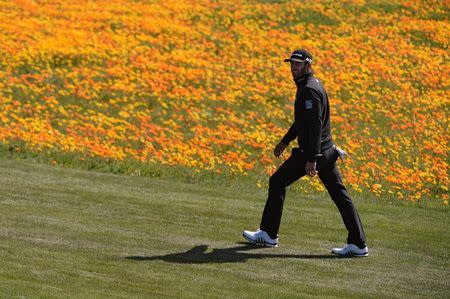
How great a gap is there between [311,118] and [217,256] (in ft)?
5.63

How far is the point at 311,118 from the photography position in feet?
34.6

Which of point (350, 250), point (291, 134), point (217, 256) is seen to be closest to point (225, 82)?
point (291, 134)

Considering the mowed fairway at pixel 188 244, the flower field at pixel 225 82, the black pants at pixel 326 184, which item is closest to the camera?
the mowed fairway at pixel 188 244

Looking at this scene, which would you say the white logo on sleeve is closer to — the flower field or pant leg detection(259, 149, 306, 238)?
pant leg detection(259, 149, 306, 238)

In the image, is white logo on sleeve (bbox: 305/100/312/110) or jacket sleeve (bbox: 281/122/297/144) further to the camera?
jacket sleeve (bbox: 281/122/297/144)

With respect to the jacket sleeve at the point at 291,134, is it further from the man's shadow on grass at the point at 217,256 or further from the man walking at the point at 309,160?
the man's shadow on grass at the point at 217,256

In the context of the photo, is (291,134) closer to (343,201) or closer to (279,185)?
(279,185)

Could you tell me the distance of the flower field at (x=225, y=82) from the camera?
1894cm

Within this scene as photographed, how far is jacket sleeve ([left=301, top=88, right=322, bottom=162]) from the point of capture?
10531 mm

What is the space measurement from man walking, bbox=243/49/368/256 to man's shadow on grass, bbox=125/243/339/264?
0.90ft

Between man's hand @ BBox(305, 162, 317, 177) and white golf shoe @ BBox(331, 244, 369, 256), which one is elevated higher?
man's hand @ BBox(305, 162, 317, 177)

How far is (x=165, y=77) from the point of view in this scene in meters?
25.4

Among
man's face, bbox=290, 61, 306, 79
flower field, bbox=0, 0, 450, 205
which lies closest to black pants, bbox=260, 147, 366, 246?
man's face, bbox=290, 61, 306, 79

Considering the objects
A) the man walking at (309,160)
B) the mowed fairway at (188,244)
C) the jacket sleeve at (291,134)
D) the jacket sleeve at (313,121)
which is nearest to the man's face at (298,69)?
the man walking at (309,160)
